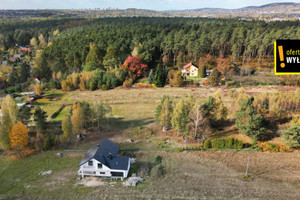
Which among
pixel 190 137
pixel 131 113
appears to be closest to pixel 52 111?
pixel 131 113

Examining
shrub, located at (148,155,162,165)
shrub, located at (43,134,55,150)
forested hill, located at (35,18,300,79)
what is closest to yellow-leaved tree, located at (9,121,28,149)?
shrub, located at (43,134,55,150)

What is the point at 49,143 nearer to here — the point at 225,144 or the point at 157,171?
the point at 157,171

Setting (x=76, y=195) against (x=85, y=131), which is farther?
(x=85, y=131)

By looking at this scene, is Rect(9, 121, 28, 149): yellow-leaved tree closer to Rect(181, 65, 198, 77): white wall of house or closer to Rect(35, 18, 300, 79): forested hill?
Rect(35, 18, 300, 79): forested hill

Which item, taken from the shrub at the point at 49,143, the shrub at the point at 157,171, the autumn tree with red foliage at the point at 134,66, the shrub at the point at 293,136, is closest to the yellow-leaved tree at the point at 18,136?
the shrub at the point at 49,143

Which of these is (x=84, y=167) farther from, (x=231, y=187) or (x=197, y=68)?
(x=197, y=68)
